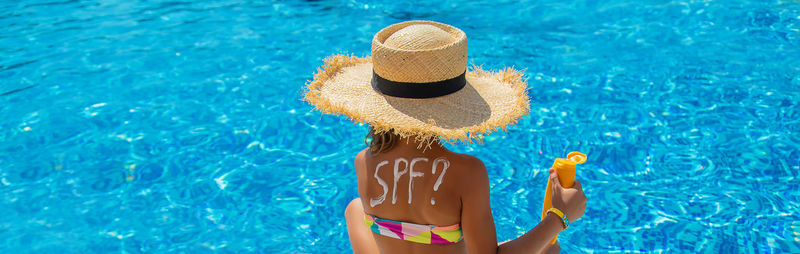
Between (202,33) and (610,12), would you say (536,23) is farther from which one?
(202,33)

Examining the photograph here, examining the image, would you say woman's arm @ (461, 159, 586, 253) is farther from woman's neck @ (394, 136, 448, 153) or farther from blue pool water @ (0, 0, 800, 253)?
blue pool water @ (0, 0, 800, 253)

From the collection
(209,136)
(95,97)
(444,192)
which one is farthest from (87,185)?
(444,192)

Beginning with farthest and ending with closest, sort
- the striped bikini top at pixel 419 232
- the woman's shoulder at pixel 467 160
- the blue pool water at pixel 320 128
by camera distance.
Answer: the blue pool water at pixel 320 128 < the striped bikini top at pixel 419 232 < the woman's shoulder at pixel 467 160

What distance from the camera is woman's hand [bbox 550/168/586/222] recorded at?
104 inches

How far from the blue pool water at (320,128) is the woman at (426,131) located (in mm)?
1424

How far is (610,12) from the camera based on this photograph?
777 centimetres

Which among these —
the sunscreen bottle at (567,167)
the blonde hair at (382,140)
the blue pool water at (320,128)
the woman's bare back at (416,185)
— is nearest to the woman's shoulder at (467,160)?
the woman's bare back at (416,185)

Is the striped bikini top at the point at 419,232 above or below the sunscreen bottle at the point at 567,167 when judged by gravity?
below

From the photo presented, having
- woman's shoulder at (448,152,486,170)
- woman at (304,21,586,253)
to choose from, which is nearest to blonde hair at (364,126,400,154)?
woman at (304,21,586,253)

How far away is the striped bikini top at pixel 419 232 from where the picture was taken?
2592 mm

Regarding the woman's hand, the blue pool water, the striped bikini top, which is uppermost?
the woman's hand

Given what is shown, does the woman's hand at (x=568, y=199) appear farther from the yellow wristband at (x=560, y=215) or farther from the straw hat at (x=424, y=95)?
the straw hat at (x=424, y=95)

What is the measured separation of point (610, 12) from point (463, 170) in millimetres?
6001

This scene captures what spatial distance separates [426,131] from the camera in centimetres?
226
